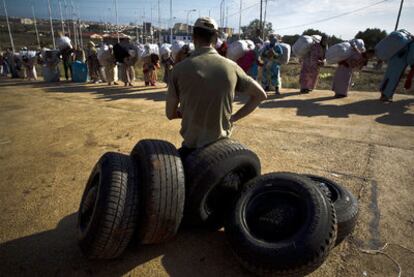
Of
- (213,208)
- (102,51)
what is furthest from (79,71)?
(213,208)

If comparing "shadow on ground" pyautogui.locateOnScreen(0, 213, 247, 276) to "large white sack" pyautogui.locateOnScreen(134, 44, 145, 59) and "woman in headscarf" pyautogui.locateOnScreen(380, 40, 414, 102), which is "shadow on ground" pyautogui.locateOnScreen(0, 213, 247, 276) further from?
"large white sack" pyautogui.locateOnScreen(134, 44, 145, 59)

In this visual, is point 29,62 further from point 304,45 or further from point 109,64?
point 304,45

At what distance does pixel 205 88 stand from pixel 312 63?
8.49 m

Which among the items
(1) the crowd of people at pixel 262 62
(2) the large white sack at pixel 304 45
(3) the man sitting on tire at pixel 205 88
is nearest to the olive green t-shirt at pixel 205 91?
(3) the man sitting on tire at pixel 205 88

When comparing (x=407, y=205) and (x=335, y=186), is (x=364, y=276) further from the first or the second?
(x=407, y=205)

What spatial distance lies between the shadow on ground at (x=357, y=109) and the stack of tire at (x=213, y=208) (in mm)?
5130

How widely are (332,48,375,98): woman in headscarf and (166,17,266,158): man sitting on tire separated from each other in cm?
752

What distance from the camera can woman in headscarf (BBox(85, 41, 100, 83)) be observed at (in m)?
14.0

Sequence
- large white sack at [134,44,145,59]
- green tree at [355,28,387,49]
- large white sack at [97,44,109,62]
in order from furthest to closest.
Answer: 1. green tree at [355,28,387,49]
2. large white sack at [97,44,109,62]
3. large white sack at [134,44,145,59]

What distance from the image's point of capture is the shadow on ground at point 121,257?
2.49 meters

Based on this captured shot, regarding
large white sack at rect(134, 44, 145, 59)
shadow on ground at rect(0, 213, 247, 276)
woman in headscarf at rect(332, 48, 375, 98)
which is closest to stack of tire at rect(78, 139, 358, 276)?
shadow on ground at rect(0, 213, 247, 276)

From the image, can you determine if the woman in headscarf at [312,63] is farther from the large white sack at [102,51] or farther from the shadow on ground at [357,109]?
the large white sack at [102,51]

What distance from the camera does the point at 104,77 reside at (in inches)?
571

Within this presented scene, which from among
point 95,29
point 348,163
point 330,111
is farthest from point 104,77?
point 95,29
